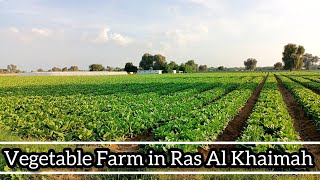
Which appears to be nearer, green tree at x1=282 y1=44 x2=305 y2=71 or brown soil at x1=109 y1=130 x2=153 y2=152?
brown soil at x1=109 y1=130 x2=153 y2=152

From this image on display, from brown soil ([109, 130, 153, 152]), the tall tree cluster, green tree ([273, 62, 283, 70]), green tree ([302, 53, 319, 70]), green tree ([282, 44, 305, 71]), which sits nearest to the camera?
brown soil ([109, 130, 153, 152])

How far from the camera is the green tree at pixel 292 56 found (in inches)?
5064

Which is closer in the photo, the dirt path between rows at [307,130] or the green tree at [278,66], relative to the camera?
the dirt path between rows at [307,130]

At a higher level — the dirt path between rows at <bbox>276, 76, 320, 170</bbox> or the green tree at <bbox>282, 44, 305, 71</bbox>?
the green tree at <bbox>282, 44, 305, 71</bbox>

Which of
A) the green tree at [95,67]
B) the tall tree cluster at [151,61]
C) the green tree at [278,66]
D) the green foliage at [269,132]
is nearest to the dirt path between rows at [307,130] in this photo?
the green foliage at [269,132]

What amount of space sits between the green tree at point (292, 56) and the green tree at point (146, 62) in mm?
59169

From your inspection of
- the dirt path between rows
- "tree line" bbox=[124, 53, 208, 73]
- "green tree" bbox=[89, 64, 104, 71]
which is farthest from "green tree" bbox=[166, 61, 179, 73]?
the dirt path between rows

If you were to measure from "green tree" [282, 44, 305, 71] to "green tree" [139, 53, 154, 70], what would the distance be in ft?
194

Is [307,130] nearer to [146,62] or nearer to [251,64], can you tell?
[146,62]

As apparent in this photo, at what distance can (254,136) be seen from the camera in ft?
30.9

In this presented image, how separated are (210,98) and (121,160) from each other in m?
16.8

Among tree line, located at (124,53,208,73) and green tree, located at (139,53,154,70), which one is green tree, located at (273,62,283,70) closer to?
tree line, located at (124,53,208,73)

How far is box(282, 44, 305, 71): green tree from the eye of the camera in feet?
422

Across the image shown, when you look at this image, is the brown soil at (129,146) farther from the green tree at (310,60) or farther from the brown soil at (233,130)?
the green tree at (310,60)
